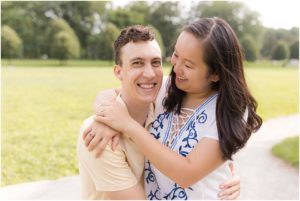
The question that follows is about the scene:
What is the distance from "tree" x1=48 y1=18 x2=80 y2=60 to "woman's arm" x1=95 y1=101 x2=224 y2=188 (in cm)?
4025

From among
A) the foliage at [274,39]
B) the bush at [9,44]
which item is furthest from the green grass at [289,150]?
the foliage at [274,39]

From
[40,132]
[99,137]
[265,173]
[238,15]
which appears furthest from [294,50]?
[99,137]

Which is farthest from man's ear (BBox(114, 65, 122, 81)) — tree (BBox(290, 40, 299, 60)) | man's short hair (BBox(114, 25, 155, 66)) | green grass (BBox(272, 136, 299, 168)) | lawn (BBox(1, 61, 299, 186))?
tree (BBox(290, 40, 299, 60))

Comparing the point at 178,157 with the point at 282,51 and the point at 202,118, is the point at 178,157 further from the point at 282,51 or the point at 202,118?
the point at 282,51

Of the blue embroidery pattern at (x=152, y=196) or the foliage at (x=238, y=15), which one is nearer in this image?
the blue embroidery pattern at (x=152, y=196)

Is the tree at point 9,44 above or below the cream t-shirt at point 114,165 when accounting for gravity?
below

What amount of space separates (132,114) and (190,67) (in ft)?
1.53

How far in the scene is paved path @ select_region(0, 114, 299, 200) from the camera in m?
4.80

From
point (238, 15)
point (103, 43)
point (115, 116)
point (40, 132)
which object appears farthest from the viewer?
point (238, 15)

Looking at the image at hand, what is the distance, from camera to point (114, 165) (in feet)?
6.97

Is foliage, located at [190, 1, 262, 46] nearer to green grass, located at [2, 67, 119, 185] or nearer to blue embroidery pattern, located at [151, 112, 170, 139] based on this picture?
green grass, located at [2, 67, 119, 185]

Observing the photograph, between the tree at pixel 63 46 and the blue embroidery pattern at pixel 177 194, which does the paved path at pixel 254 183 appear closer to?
the blue embroidery pattern at pixel 177 194

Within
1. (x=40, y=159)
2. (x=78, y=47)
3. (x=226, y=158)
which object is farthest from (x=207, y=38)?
(x=78, y=47)

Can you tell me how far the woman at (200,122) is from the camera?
6.63 ft
